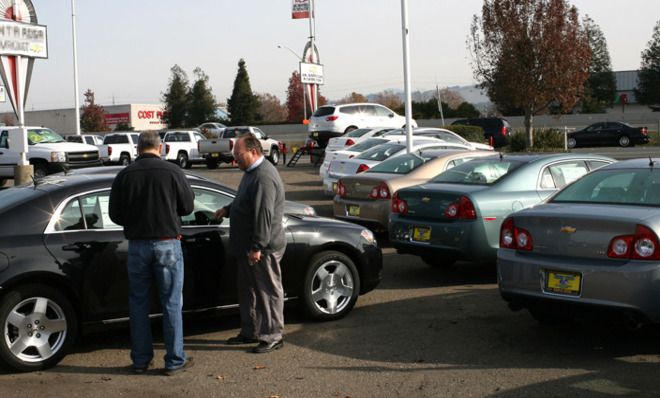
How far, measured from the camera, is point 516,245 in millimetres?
6535

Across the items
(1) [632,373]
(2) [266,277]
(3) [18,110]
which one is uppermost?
(3) [18,110]

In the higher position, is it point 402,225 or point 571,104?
point 571,104

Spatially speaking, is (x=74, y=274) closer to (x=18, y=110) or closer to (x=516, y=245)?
(x=516, y=245)

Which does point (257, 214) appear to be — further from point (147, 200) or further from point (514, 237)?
point (514, 237)

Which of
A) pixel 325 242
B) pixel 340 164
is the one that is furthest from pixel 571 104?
pixel 325 242

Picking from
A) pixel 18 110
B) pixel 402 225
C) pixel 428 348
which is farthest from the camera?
pixel 18 110

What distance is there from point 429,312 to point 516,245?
151 centimetres

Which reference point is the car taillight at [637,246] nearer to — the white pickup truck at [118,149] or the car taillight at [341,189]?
the car taillight at [341,189]

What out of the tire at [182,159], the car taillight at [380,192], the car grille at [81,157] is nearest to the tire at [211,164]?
the tire at [182,159]

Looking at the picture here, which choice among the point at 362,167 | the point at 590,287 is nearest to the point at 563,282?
the point at 590,287

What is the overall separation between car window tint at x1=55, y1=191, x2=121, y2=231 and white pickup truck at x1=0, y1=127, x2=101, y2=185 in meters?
18.4

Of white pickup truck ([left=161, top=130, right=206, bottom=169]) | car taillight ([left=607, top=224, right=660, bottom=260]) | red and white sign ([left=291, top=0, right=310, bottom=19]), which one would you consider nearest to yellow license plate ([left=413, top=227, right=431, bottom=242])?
car taillight ([left=607, top=224, right=660, bottom=260])

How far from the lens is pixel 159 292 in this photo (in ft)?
19.5

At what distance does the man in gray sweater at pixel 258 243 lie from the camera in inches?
249
